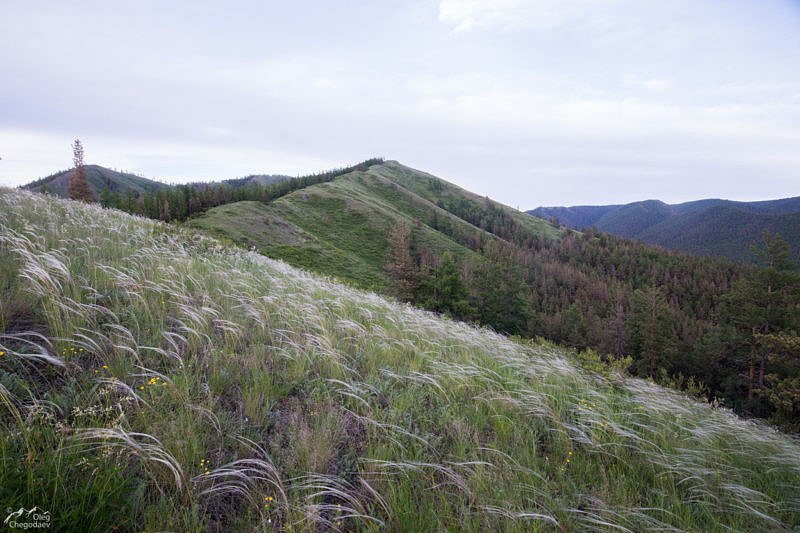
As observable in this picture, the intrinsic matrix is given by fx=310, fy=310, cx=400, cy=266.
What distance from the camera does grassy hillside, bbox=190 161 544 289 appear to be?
52656 millimetres

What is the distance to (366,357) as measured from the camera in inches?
155

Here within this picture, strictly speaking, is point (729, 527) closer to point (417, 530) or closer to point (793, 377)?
point (417, 530)

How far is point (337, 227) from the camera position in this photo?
269ft

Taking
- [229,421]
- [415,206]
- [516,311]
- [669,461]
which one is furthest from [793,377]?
[415,206]

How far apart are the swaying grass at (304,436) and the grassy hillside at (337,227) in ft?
144

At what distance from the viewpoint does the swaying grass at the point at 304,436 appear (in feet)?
5.78

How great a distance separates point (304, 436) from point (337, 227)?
8206cm

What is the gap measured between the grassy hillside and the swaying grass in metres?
44.0

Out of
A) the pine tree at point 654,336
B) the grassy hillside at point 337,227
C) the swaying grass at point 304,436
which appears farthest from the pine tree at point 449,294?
the swaying grass at point 304,436
